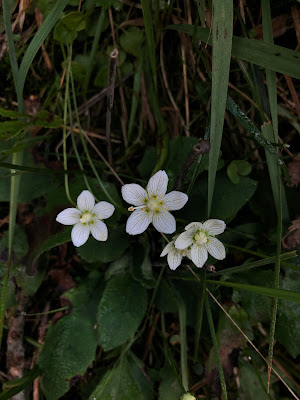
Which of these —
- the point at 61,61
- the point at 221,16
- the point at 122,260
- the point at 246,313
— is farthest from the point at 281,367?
the point at 61,61

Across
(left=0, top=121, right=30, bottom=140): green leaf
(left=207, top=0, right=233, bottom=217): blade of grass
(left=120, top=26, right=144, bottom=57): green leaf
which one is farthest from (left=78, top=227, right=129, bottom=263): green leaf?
(left=120, top=26, right=144, bottom=57): green leaf

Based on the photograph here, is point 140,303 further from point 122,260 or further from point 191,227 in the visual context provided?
point 191,227

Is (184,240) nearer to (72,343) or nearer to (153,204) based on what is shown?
(153,204)

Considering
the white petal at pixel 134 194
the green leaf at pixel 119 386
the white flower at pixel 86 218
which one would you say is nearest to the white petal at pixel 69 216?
the white flower at pixel 86 218

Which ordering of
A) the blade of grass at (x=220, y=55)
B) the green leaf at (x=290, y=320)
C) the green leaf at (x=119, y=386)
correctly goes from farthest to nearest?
the green leaf at (x=119, y=386)
the green leaf at (x=290, y=320)
the blade of grass at (x=220, y=55)

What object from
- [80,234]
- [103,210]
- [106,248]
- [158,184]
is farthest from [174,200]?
[106,248]

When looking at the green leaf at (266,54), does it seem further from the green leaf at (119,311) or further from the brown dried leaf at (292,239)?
the green leaf at (119,311)

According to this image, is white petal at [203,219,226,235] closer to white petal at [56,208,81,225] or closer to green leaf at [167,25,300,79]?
white petal at [56,208,81,225]
